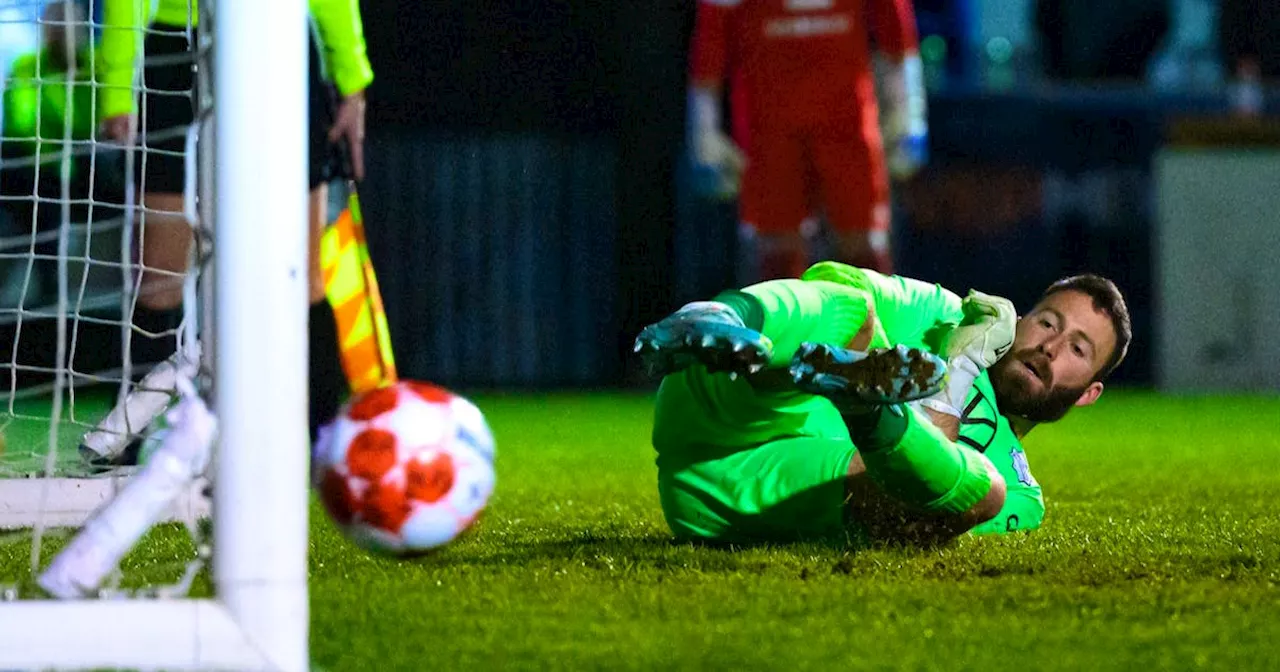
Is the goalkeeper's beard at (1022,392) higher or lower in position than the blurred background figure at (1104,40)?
lower

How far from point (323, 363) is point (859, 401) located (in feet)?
8.02

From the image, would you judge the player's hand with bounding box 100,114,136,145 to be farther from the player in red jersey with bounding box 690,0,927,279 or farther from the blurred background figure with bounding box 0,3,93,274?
the player in red jersey with bounding box 690,0,927,279

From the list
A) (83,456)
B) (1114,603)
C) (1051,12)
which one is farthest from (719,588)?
(1051,12)

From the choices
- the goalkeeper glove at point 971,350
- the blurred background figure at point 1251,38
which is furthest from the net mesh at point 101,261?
the blurred background figure at point 1251,38

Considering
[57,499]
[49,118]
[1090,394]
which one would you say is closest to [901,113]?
[49,118]

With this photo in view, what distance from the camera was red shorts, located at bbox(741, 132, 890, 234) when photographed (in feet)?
21.1

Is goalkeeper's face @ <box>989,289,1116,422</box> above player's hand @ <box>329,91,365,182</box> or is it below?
below

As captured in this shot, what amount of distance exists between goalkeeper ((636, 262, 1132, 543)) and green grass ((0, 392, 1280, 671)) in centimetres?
9

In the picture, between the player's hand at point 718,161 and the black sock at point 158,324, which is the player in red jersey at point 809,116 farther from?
the black sock at point 158,324

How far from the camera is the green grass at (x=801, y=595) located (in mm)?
2088

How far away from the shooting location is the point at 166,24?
390 cm

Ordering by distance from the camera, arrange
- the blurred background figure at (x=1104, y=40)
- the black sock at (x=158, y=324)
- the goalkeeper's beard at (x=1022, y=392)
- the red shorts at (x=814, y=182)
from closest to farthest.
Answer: the goalkeeper's beard at (x=1022, y=392), the black sock at (x=158, y=324), the red shorts at (x=814, y=182), the blurred background figure at (x=1104, y=40)

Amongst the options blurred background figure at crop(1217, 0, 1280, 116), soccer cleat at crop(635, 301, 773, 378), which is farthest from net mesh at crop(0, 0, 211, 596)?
blurred background figure at crop(1217, 0, 1280, 116)

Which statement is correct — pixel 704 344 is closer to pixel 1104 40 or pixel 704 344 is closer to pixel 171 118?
pixel 171 118
